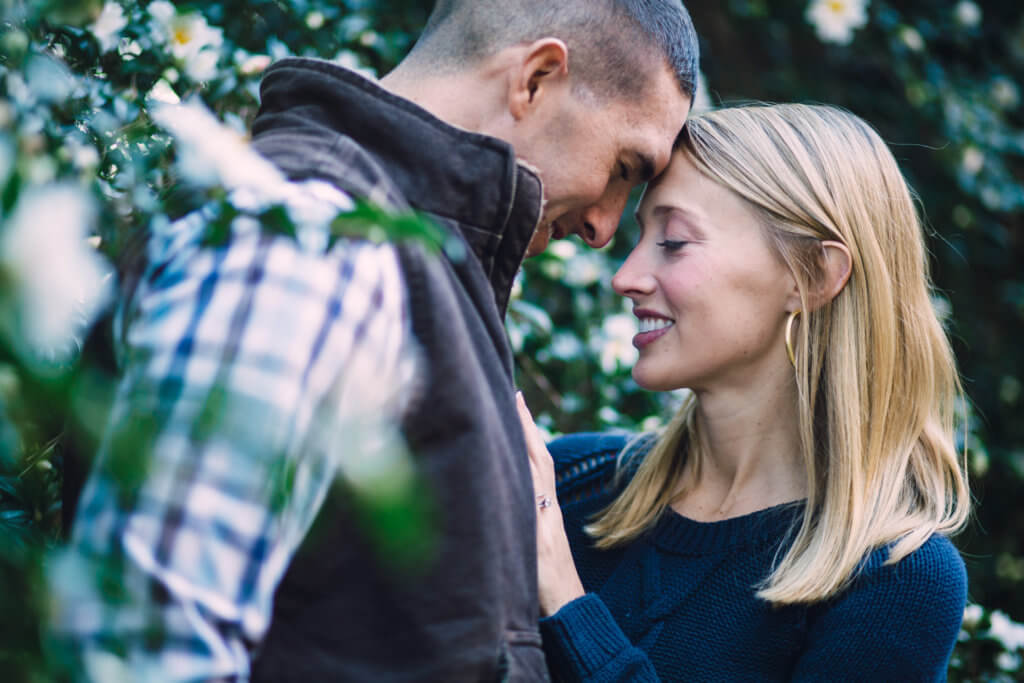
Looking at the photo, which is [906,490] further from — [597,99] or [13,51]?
[13,51]

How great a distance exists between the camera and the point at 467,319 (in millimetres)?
1180

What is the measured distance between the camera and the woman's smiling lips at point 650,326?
2.01m

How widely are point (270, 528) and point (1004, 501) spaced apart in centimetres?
435

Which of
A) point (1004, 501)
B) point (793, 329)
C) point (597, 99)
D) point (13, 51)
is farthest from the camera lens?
point (1004, 501)

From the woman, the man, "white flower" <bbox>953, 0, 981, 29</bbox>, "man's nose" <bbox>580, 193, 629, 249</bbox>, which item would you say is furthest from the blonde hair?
"white flower" <bbox>953, 0, 981, 29</bbox>

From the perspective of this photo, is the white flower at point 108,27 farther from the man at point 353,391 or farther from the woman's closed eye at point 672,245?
the woman's closed eye at point 672,245

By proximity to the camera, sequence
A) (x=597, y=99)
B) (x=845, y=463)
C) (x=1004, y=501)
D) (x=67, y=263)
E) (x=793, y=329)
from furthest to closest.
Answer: (x=1004, y=501) → (x=793, y=329) → (x=845, y=463) → (x=597, y=99) → (x=67, y=263)

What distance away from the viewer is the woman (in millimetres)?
1771

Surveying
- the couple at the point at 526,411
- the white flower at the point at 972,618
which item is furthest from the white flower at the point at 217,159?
the white flower at the point at 972,618

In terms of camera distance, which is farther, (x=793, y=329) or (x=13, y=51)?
(x=793, y=329)

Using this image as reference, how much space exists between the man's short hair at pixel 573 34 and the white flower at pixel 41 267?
102 cm

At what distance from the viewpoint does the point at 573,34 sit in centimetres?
152

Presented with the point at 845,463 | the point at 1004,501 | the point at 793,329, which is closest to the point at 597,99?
the point at 793,329

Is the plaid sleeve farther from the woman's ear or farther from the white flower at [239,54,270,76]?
the woman's ear
